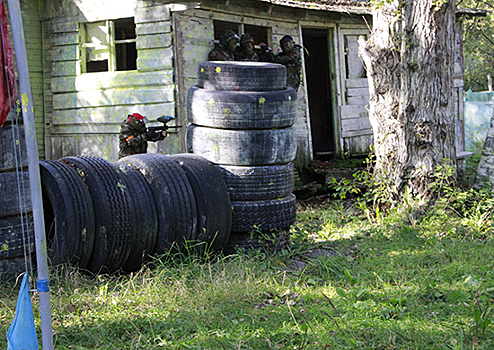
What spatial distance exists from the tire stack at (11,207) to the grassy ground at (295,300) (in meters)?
0.20

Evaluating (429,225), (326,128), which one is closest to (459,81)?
(326,128)

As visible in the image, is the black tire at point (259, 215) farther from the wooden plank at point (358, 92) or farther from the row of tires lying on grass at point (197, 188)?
the wooden plank at point (358, 92)

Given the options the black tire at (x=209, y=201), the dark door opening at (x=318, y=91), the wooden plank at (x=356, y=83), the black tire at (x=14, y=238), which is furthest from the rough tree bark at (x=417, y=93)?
the dark door opening at (x=318, y=91)

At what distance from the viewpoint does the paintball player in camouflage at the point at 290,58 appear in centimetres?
1041

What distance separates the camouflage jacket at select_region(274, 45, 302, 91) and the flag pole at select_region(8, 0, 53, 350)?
8117 millimetres

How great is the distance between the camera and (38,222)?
8.53 feet

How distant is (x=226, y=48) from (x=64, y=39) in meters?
3.36

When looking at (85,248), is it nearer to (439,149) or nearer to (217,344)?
(217,344)

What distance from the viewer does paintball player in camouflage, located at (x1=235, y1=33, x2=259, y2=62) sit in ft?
32.3

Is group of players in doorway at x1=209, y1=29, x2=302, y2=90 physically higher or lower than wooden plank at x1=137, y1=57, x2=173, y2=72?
higher

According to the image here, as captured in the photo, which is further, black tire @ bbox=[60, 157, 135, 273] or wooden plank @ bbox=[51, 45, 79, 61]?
wooden plank @ bbox=[51, 45, 79, 61]

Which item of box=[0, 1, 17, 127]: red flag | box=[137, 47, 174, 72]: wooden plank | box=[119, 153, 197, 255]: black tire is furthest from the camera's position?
box=[137, 47, 174, 72]: wooden plank

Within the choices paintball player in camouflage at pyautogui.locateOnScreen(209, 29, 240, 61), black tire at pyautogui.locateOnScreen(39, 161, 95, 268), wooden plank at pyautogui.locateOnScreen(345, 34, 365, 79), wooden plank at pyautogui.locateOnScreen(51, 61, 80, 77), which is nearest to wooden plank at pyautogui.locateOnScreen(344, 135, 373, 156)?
wooden plank at pyautogui.locateOnScreen(345, 34, 365, 79)

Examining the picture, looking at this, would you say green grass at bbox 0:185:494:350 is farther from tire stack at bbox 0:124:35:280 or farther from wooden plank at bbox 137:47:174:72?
wooden plank at bbox 137:47:174:72
